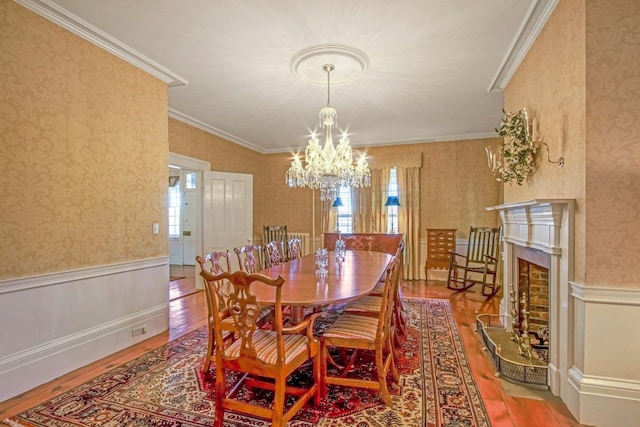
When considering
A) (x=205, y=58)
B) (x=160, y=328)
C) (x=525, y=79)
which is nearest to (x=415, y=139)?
(x=525, y=79)

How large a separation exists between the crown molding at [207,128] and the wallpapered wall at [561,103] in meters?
4.29

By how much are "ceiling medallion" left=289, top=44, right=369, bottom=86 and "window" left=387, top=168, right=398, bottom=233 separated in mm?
3195

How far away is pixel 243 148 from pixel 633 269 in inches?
239

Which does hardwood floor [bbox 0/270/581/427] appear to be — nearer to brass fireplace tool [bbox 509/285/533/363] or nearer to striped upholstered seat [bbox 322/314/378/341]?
brass fireplace tool [bbox 509/285/533/363]

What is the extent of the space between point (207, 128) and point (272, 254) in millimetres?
2855

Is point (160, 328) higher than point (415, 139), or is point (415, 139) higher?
point (415, 139)

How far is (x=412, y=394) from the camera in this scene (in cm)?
223

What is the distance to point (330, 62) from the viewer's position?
309 cm

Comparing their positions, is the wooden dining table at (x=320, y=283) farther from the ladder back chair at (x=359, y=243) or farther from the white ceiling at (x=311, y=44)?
the white ceiling at (x=311, y=44)

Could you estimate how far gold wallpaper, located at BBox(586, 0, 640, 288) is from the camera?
184cm

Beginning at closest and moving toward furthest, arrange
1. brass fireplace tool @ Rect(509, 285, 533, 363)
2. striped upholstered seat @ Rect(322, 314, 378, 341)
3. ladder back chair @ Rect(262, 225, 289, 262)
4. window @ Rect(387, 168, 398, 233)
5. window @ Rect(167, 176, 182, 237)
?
striped upholstered seat @ Rect(322, 314, 378, 341) → brass fireplace tool @ Rect(509, 285, 533, 363) → window @ Rect(387, 168, 398, 233) → ladder back chair @ Rect(262, 225, 289, 262) → window @ Rect(167, 176, 182, 237)

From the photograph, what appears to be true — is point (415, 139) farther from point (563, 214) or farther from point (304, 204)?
point (563, 214)

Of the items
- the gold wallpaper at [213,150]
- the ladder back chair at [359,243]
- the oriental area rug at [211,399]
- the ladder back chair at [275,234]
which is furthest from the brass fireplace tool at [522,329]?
the gold wallpaper at [213,150]

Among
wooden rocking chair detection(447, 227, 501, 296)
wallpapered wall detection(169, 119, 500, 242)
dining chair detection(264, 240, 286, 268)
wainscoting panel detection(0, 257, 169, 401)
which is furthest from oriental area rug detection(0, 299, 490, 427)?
wallpapered wall detection(169, 119, 500, 242)
